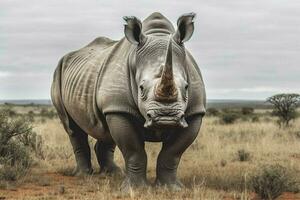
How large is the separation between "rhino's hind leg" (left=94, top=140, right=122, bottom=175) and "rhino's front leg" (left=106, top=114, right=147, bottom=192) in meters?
2.36

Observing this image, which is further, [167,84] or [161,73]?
[161,73]

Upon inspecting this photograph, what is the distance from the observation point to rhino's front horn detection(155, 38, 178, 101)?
5.88 metres

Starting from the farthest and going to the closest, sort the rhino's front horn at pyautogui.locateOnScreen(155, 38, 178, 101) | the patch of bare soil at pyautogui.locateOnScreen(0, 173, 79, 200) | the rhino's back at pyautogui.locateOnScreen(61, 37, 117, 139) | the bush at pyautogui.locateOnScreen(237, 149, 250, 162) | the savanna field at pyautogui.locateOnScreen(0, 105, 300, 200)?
the bush at pyautogui.locateOnScreen(237, 149, 250, 162)
the rhino's back at pyautogui.locateOnScreen(61, 37, 117, 139)
the patch of bare soil at pyautogui.locateOnScreen(0, 173, 79, 200)
the savanna field at pyautogui.locateOnScreen(0, 105, 300, 200)
the rhino's front horn at pyautogui.locateOnScreen(155, 38, 178, 101)

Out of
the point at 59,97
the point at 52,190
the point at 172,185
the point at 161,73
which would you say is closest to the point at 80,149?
the point at 59,97

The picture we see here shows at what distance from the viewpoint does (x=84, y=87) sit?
27.2 feet

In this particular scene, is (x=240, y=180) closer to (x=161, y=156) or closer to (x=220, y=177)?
(x=220, y=177)

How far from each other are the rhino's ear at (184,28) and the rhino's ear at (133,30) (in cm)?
41

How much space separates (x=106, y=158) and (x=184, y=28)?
3.63m

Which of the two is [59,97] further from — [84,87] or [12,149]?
[84,87]

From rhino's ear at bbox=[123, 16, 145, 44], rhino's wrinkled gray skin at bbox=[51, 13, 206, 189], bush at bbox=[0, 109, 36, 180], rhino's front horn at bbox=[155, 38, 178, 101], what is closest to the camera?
rhino's front horn at bbox=[155, 38, 178, 101]

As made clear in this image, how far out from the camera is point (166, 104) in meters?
5.98

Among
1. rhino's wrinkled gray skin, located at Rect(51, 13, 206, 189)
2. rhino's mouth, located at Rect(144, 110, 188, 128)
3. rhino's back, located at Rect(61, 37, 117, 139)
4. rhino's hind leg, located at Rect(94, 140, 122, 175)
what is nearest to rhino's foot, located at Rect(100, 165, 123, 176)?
rhino's hind leg, located at Rect(94, 140, 122, 175)

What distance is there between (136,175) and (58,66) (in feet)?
11.4

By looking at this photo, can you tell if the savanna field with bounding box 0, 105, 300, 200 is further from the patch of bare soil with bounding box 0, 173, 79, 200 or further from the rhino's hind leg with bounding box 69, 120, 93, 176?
the rhino's hind leg with bounding box 69, 120, 93, 176
